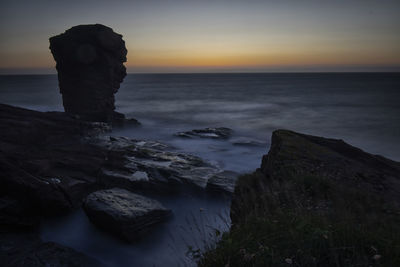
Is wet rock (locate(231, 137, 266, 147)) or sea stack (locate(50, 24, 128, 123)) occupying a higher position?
sea stack (locate(50, 24, 128, 123))

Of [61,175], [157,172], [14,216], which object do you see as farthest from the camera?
[157,172]

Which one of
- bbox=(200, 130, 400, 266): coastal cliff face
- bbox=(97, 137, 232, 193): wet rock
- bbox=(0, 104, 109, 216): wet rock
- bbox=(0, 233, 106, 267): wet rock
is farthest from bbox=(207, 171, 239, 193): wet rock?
bbox=(0, 233, 106, 267): wet rock

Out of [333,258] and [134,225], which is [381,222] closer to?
[333,258]

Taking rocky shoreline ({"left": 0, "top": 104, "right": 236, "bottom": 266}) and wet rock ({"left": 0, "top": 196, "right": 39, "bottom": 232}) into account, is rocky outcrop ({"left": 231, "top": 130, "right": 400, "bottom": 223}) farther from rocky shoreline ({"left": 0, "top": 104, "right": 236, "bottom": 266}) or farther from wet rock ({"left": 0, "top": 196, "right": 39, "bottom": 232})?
wet rock ({"left": 0, "top": 196, "right": 39, "bottom": 232})

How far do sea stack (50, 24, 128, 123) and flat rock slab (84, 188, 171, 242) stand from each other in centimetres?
2224

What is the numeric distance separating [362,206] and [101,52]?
30.0m

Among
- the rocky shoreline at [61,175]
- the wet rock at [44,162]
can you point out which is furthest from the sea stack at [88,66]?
the rocky shoreline at [61,175]

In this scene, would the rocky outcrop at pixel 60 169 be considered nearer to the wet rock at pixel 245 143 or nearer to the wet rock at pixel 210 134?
the wet rock at pixel 245 143

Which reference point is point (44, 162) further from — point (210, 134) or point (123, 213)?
point (210, 134)

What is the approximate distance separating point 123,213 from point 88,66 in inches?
988

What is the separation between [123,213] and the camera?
358 inches

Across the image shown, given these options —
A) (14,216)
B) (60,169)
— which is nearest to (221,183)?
(60,169)

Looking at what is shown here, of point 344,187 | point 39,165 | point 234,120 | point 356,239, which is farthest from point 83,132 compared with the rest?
point 234,120

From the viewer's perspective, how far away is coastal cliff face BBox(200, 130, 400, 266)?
3.62m
